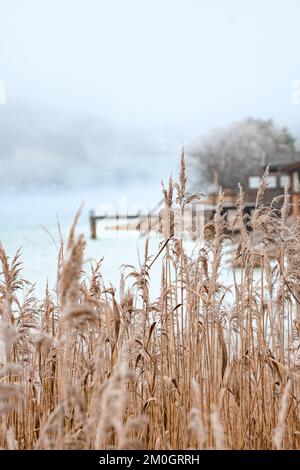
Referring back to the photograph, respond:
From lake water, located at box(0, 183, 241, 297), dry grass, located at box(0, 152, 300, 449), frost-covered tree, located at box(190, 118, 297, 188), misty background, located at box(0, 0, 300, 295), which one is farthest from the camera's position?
frost-covered tree, located at box(190, 118, 297, 188)

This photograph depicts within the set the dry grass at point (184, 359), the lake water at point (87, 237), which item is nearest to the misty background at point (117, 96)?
the lake water at point (87, 237)

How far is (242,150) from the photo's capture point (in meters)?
12.8

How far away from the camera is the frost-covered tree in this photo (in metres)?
11.9

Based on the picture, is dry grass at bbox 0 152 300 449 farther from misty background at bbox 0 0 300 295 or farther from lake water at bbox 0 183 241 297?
lake water at bbox 0 183 241 297

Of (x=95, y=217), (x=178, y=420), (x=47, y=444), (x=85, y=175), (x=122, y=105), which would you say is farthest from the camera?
(x=122, y=105)

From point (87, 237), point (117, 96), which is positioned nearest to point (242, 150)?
point (117, 96)

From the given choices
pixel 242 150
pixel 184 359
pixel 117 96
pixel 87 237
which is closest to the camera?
pixel 184 359

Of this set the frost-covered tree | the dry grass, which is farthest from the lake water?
the dry grass

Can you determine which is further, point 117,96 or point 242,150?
point 242,150

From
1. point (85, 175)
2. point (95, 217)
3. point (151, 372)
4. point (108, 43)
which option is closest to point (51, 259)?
point (85, 175)

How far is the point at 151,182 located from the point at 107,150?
3.29 metres

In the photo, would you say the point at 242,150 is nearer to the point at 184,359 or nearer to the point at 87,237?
the point at 87,237
